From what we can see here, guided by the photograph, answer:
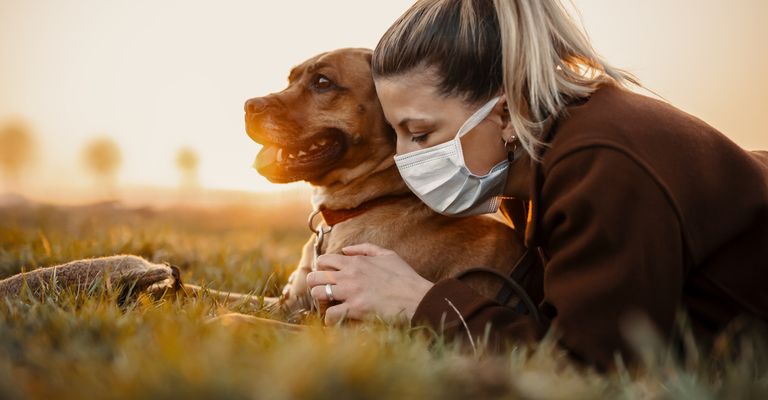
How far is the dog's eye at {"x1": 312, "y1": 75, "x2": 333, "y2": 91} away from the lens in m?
3.59

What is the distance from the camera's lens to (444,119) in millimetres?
2883

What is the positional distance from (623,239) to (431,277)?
44.6 inches

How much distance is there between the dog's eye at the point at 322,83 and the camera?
11.8ft

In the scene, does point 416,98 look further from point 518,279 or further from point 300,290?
point 300,290

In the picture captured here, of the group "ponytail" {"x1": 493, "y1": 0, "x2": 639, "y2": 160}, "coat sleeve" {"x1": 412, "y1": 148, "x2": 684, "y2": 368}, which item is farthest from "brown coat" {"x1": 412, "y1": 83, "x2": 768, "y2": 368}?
"ponytail" {"x1": 493, "y1": 0, "x2": 639, "y2": 160}

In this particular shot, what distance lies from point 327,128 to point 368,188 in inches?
13.9

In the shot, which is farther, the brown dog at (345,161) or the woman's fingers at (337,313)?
the brown dog at (345,161)

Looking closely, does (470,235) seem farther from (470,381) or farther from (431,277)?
(470,381)

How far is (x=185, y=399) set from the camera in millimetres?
1493

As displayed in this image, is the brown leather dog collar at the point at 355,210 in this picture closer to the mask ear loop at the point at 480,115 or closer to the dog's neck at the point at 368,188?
the dog's neck at the point at 368,188

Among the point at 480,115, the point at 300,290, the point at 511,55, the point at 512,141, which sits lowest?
the point at 300,290

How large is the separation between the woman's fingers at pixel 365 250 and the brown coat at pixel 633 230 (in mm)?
444

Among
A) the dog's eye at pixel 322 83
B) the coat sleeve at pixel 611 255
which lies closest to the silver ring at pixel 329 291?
A: the coat sleeve at pixel 611 255

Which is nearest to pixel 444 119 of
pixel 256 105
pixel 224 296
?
pixel 256 105
